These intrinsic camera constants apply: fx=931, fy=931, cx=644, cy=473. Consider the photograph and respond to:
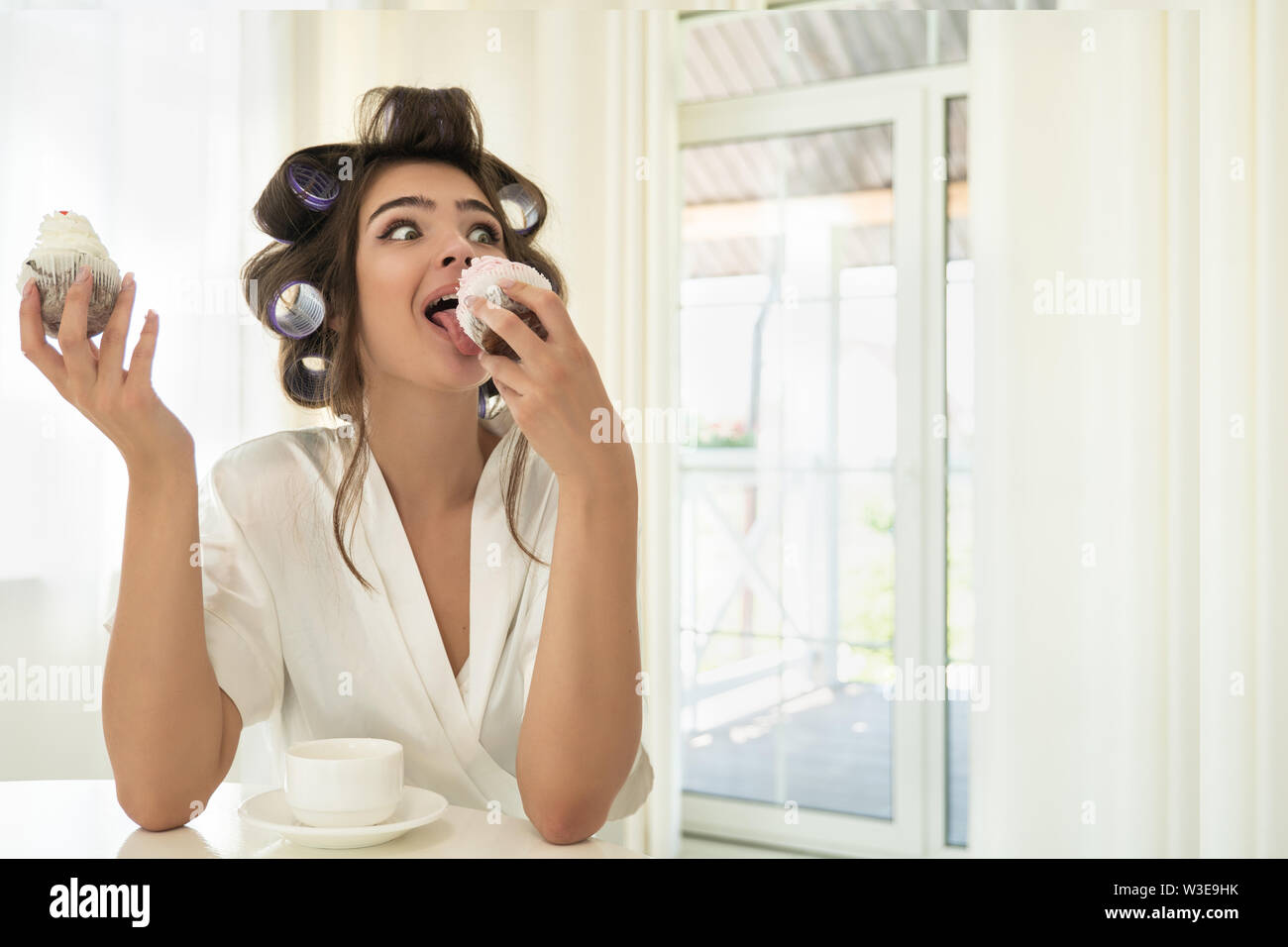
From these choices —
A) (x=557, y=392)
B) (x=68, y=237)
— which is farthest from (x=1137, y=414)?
(x=68, y=237)

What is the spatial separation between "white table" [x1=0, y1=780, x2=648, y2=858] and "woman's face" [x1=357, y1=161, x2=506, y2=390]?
15.0 inches

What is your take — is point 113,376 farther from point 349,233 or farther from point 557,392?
point 557,392

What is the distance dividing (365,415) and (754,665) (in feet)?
1.63

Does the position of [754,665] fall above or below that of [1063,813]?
above

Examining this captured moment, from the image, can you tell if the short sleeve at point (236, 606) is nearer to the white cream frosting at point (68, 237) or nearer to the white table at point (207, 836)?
the white table at point (207, 836)

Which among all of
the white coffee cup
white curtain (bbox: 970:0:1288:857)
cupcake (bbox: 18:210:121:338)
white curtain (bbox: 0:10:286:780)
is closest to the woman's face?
white curtain (bbox: 0:10:286:780)

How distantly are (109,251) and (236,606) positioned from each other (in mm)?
347

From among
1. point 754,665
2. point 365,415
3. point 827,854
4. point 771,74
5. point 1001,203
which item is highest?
point 771,74

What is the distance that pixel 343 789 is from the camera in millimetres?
713

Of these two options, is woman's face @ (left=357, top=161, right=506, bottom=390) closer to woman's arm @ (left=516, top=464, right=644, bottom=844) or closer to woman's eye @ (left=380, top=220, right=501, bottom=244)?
woman's eye @ (left=380, top=220, right=501, bottom=244)

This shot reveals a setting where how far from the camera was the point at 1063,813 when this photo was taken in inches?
38.6
